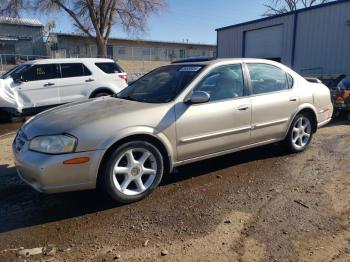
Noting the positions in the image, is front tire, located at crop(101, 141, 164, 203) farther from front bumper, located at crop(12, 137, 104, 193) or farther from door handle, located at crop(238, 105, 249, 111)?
door handle, located at crop(238, 105, 249, 111)

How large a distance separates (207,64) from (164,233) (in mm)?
2372

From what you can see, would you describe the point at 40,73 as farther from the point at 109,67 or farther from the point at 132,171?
the point at 132,171

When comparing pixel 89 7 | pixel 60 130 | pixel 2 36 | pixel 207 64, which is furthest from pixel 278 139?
pixel 2 36

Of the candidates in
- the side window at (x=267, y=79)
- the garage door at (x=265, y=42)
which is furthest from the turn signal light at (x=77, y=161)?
the garage door at (x=265, y=42)

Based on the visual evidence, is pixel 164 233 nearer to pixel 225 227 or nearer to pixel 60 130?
pixel 225 227

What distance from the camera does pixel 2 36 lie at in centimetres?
3628

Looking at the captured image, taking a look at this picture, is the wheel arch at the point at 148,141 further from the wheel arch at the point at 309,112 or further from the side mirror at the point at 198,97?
the wheel arch at the point at 309,112

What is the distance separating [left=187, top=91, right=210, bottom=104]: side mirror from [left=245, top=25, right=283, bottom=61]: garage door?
1725cm

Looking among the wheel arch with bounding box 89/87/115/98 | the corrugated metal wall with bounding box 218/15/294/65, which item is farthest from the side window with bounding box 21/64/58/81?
the corrugated metal wall with bounding box 218/15/294/65

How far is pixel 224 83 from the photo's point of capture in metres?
4.56

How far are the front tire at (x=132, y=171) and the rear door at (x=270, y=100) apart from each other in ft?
5.49

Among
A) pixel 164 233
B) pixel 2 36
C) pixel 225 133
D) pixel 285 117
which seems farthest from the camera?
pixel 2 36

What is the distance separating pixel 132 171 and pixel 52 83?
6.88m

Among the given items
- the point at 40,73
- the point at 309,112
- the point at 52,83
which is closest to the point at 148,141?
the point at 309,112
